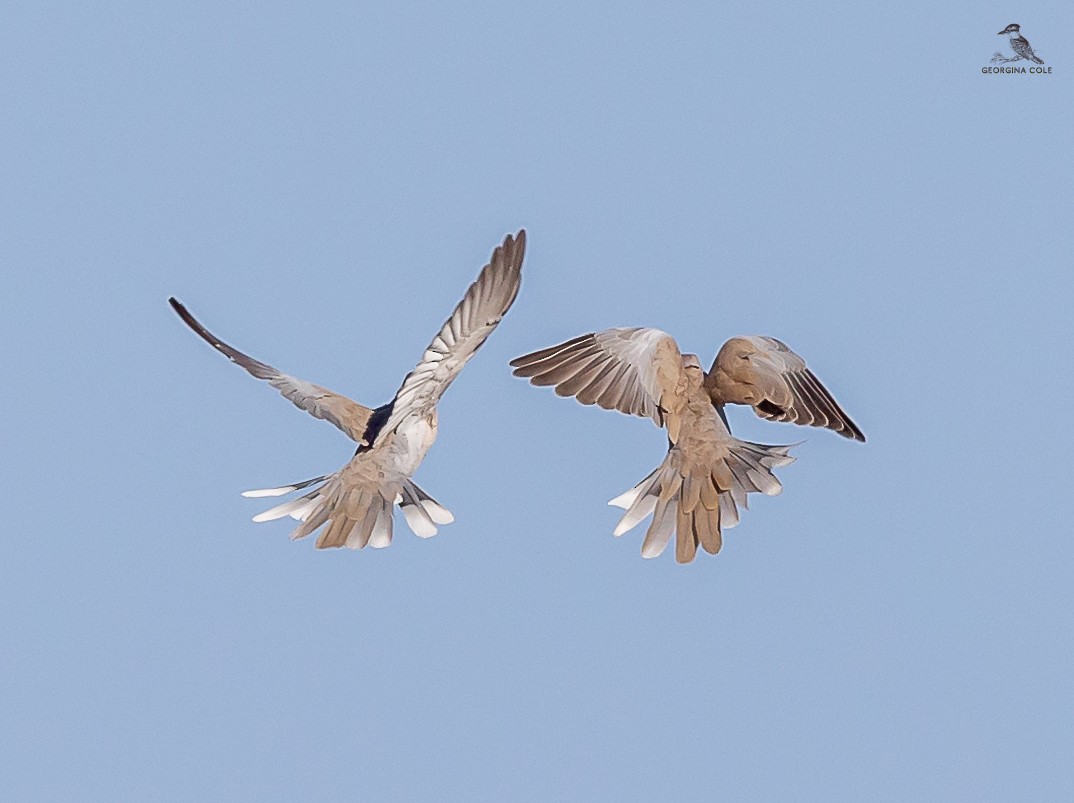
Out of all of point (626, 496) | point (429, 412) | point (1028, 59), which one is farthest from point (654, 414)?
point (1028, 59)

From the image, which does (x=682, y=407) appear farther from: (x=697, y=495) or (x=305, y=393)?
(x=305, y=393)

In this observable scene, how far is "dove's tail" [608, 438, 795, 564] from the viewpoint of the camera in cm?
1605

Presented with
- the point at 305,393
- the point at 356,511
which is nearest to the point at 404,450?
the point at 356,511

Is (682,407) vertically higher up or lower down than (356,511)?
higher up

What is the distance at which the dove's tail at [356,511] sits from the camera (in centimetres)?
1600

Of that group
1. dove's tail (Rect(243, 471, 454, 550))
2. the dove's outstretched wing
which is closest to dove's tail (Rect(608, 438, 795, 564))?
dove's tail (Rect(243, 471, 454, 550))

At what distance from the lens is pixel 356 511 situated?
16.1m

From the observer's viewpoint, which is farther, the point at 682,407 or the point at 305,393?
the point at 305,393

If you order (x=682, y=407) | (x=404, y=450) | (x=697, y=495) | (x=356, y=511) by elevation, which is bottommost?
(x=356, y=511)

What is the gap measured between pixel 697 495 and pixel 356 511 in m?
2.58

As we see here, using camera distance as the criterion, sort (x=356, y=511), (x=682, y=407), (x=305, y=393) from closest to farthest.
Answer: (x=356, y=511)
(x=682, y=407)
(x=305, y=393)

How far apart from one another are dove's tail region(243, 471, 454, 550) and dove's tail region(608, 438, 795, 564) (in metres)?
1.47

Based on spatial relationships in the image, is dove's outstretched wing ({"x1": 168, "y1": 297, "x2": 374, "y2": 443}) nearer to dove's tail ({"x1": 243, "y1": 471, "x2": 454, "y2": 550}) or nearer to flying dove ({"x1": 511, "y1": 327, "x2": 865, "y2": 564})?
dove's tail ({"x1": 243, "y1": 471, "x2": 454, "y2": 550})

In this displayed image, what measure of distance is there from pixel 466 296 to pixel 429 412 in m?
1.25
